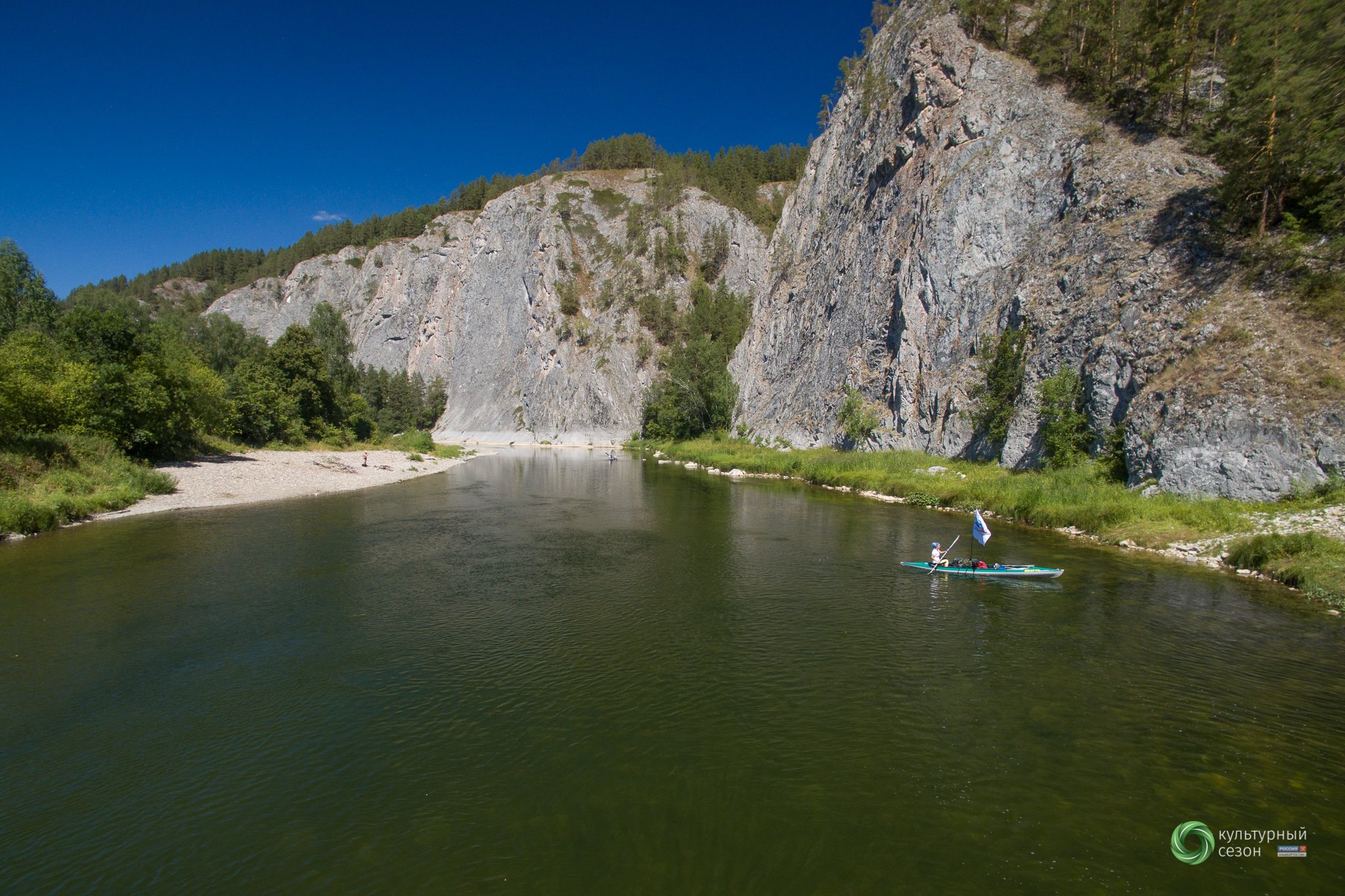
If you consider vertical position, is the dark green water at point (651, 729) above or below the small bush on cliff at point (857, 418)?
below

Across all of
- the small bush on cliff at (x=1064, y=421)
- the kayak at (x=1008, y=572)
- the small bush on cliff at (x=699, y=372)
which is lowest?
the kayak at (x=1008, y=572)

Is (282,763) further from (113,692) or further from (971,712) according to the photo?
(971,712)

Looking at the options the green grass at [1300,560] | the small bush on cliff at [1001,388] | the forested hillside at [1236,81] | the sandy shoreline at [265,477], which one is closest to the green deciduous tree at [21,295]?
the sandy shoreline at [265,477]

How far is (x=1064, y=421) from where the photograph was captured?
32.6 metres

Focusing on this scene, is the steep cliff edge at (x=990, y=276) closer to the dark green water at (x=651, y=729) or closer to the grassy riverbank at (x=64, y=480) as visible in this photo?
the dark green water at (x=651, y=729)

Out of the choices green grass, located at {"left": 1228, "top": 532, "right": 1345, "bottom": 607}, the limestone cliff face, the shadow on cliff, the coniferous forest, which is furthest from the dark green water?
the limestone cliff face

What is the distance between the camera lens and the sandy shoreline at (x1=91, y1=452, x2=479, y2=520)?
106 feet

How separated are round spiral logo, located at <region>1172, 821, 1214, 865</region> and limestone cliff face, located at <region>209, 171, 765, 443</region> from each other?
102 meters

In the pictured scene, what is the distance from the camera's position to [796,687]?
1225 centimetres

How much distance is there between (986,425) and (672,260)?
89.0m

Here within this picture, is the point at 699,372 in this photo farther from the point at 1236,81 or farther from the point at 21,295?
the point at 21,295

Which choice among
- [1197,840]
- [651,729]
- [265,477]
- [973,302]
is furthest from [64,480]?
[973,302]

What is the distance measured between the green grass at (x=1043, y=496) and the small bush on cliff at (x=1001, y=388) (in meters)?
2.45

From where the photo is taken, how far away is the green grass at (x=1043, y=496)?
22.6m
